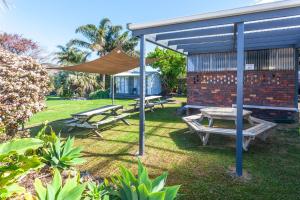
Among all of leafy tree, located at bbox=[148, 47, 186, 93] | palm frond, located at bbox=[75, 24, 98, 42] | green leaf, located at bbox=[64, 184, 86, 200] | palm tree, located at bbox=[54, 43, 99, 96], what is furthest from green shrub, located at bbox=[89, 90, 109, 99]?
green leaf, located at bbox=[64, 184, 86, 200]

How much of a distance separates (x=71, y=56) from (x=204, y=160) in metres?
24.0

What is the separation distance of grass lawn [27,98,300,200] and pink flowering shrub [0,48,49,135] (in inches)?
61.9

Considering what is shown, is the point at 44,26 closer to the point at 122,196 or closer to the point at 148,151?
the point at 148,151

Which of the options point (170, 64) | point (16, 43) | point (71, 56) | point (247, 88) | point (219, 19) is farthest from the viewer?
point (71, 56)

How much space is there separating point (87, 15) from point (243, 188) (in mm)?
35232

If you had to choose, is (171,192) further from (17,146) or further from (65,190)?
(17,146)

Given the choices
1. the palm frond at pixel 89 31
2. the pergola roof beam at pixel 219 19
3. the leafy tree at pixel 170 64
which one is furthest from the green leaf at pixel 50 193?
the palm frond at pixel 89 31

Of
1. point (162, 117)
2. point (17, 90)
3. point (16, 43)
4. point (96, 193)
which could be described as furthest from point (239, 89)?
point (16, 43)

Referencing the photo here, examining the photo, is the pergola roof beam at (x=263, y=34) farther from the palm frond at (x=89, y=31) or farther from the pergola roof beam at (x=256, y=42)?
the palm frond at (x=89, y=31)

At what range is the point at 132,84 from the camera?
949 inches

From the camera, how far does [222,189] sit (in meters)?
3.38

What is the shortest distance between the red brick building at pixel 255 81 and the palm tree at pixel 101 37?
16.6 meters

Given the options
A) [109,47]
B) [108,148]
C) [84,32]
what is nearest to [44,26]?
[84,32]

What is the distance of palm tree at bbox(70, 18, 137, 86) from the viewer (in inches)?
990
